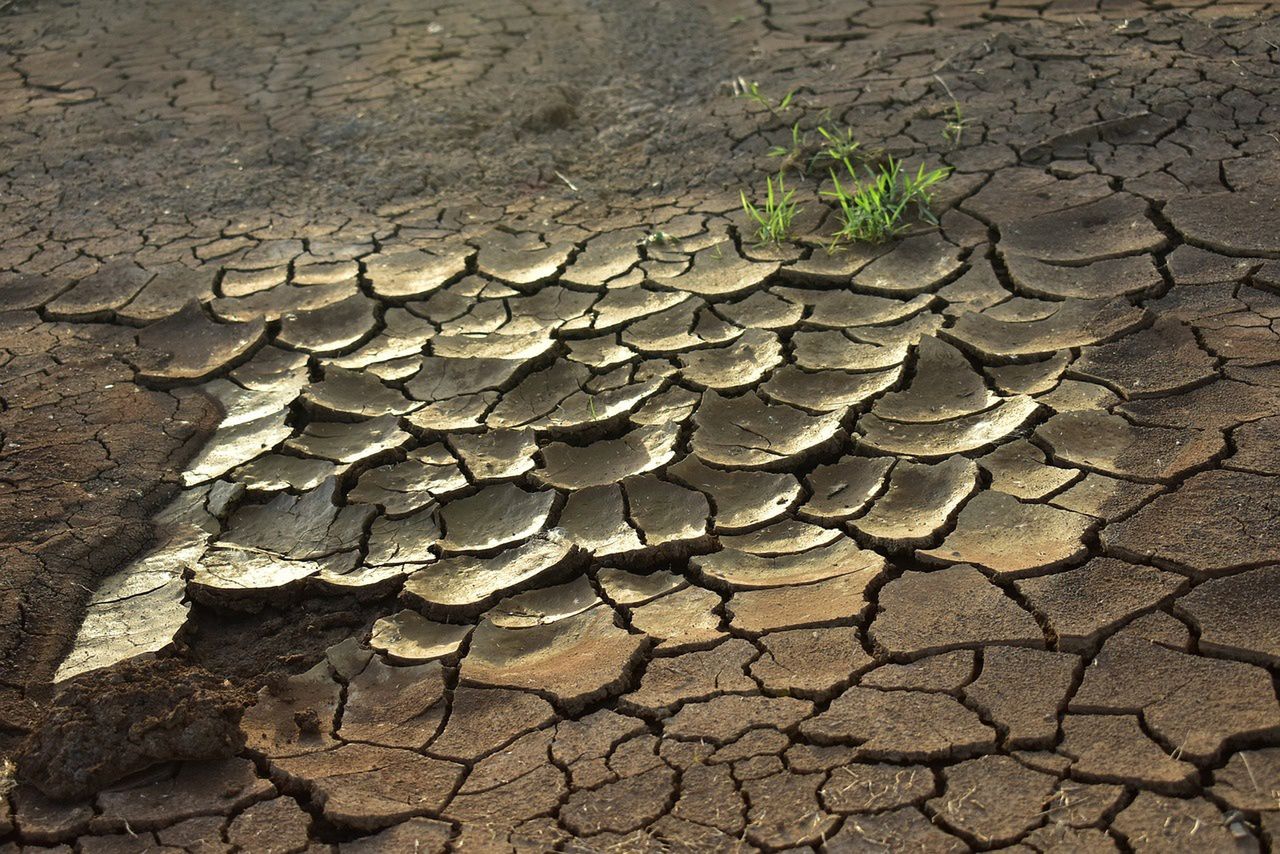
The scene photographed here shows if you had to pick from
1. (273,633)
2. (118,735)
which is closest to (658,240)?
(273,633)

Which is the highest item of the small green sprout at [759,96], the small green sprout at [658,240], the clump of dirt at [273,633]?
the small green sprout at [759,96]

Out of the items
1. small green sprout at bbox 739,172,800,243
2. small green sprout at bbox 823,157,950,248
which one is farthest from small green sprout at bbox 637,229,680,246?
small green sprout at bbox 823,157,950,248

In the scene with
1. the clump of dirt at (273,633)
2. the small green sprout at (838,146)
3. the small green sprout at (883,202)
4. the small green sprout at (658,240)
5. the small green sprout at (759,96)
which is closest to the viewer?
the clump of dirt at (273,633)

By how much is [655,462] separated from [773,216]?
4.39 feet

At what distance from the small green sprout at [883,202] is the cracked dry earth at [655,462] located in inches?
5.1

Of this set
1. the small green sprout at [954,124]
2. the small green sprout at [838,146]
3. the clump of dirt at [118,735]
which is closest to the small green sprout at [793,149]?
the small green sprout at [838,146]

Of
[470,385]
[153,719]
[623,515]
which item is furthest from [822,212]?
[153,719]

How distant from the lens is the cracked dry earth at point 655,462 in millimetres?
2285

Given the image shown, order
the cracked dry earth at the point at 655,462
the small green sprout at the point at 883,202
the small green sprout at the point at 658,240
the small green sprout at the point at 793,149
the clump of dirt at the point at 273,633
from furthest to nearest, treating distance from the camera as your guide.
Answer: the small green sprout at the point at 793,149 < the small green sprout at the point at 658,240 < the small green sprout at the point at 883,202 < the clump of dirt at the point at 273,633 < the cracked dry earth at the point at 655,462

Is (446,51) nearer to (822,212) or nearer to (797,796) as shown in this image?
(822,212)

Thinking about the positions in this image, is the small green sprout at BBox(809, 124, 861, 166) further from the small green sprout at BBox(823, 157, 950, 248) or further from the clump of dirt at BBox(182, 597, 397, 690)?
the clump of dirt at BBox(182, 597, 397, 690)

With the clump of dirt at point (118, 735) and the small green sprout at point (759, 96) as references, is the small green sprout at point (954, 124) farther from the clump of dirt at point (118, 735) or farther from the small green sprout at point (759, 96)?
the clump of dirt at point (118, 735)

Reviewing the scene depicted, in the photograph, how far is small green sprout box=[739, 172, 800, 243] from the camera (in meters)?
4.16

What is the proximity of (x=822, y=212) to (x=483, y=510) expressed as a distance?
6.06 ft
